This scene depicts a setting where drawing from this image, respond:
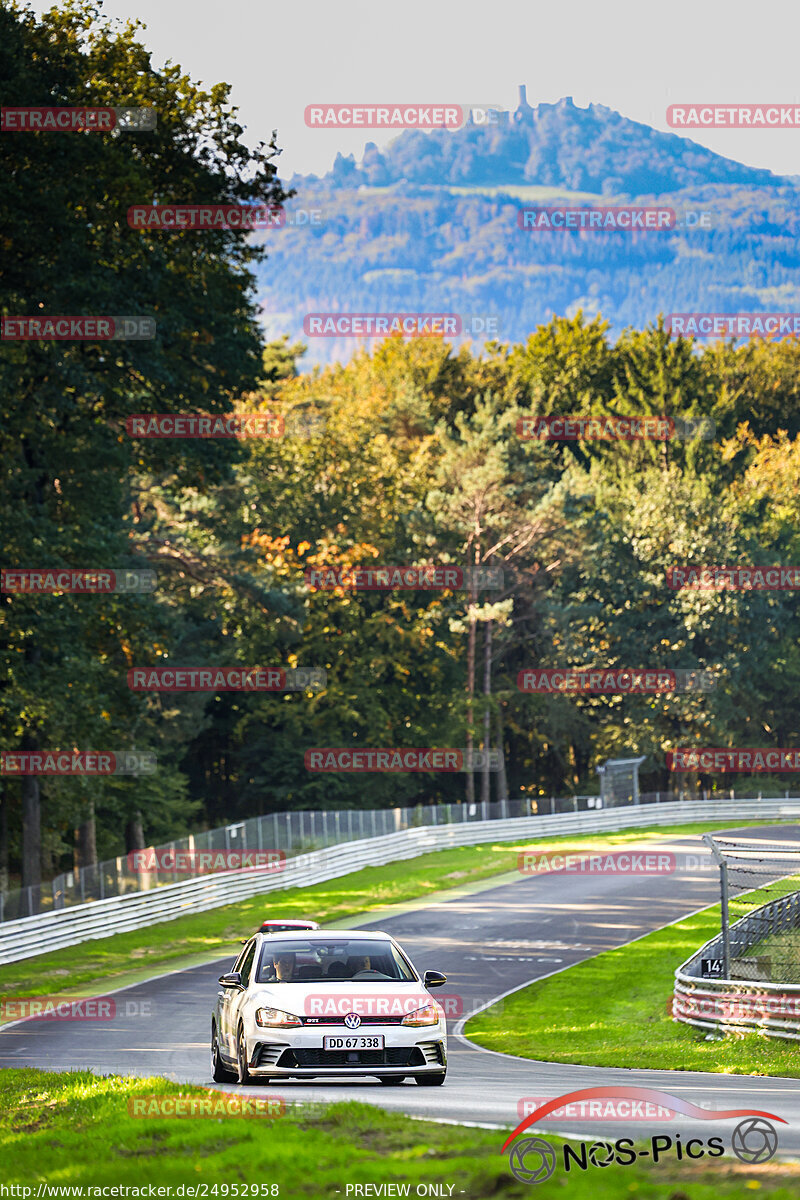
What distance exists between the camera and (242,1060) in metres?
12.1

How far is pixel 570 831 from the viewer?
59750 millimetres

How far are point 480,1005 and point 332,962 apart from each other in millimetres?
12203

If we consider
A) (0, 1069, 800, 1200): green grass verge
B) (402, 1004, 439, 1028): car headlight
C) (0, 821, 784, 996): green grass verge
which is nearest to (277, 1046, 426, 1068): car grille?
(402, 1004, 439, 1028): car headlight

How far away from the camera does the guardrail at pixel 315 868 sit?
31.6 metres

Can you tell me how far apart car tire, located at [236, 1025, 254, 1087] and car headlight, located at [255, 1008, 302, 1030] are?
0.26 metres

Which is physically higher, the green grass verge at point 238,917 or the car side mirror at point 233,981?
the car side mirror at point 233,981

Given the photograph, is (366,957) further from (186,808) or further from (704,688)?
(704,688)

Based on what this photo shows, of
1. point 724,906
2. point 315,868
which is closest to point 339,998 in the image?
point 724,906

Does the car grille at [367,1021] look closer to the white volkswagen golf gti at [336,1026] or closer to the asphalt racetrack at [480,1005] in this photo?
the white volkswagen golf gti at [336,1026]

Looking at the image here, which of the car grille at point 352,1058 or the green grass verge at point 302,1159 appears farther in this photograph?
the car grille at point 352,1058

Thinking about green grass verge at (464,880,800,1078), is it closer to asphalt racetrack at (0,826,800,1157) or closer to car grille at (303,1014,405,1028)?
asphalt racetrack at (0,826,800,1157)

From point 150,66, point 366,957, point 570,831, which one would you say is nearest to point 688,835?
point 570,831

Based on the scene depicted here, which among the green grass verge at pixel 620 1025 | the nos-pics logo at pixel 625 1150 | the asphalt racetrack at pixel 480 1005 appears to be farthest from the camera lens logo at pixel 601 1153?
the green grass verge at pixel 620 1025

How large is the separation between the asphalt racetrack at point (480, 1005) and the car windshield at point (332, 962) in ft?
3.03
